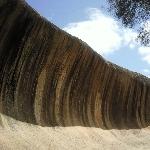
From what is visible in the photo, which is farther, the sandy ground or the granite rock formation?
the granite rock formation

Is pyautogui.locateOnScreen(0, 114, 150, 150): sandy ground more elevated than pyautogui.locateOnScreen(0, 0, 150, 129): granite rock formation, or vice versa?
pyautogui.locateOnScreen(0, 0, 150, 129): granite rock formation

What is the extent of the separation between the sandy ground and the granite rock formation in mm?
311

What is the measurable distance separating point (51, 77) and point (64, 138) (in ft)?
6.24

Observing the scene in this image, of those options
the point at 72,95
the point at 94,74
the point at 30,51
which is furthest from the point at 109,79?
the point at 30,51

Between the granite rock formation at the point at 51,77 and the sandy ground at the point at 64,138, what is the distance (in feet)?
1.02

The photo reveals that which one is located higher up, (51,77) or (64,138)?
(51,77)

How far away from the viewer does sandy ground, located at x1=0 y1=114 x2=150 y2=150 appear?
1164cm

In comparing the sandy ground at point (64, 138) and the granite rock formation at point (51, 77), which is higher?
the granite rock formation at point (51, 77)

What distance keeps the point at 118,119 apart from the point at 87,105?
3.17m

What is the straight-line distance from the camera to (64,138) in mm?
13930

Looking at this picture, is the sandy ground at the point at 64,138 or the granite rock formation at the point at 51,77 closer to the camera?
the sandy ground at the point at 64,138

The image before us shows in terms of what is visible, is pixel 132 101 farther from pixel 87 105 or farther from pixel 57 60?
pixel 57 60

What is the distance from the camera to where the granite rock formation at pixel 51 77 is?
40.7ft

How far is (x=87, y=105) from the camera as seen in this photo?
17094 millimetres
